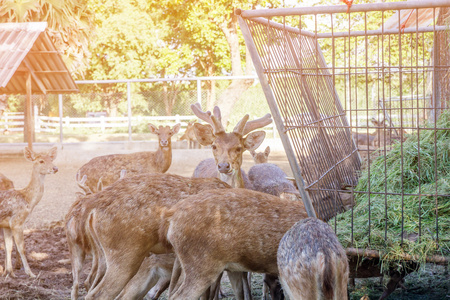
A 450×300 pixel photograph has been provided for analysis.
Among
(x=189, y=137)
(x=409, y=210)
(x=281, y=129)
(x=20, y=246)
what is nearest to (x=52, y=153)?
(x=20, y=246)

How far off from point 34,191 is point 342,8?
4524mm

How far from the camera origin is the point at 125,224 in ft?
15.0

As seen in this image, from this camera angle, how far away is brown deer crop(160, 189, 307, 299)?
162 inches

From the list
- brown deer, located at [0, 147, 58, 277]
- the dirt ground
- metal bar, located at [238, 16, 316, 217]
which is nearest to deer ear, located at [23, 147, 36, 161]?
brown deer, located at [0, 147, 58, 277]

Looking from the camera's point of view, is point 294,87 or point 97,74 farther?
point 97,74

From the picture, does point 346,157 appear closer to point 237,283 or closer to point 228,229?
point 237,283

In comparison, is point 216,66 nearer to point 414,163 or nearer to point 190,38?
point 190,38

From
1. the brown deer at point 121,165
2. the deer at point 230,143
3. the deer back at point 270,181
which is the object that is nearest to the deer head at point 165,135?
the brown deer at point 121,165

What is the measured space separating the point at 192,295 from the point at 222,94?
1547 cm

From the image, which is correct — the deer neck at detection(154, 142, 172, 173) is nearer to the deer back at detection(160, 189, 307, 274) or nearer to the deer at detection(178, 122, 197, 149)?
the deer back at detection(160, 189, 307, 274)

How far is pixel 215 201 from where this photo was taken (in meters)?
4.34

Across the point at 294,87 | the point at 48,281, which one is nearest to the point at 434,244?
the point at 294,87

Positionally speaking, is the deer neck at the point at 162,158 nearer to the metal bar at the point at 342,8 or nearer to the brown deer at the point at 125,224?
the brown deer at the point at 125,224

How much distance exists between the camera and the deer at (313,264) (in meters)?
3.62
